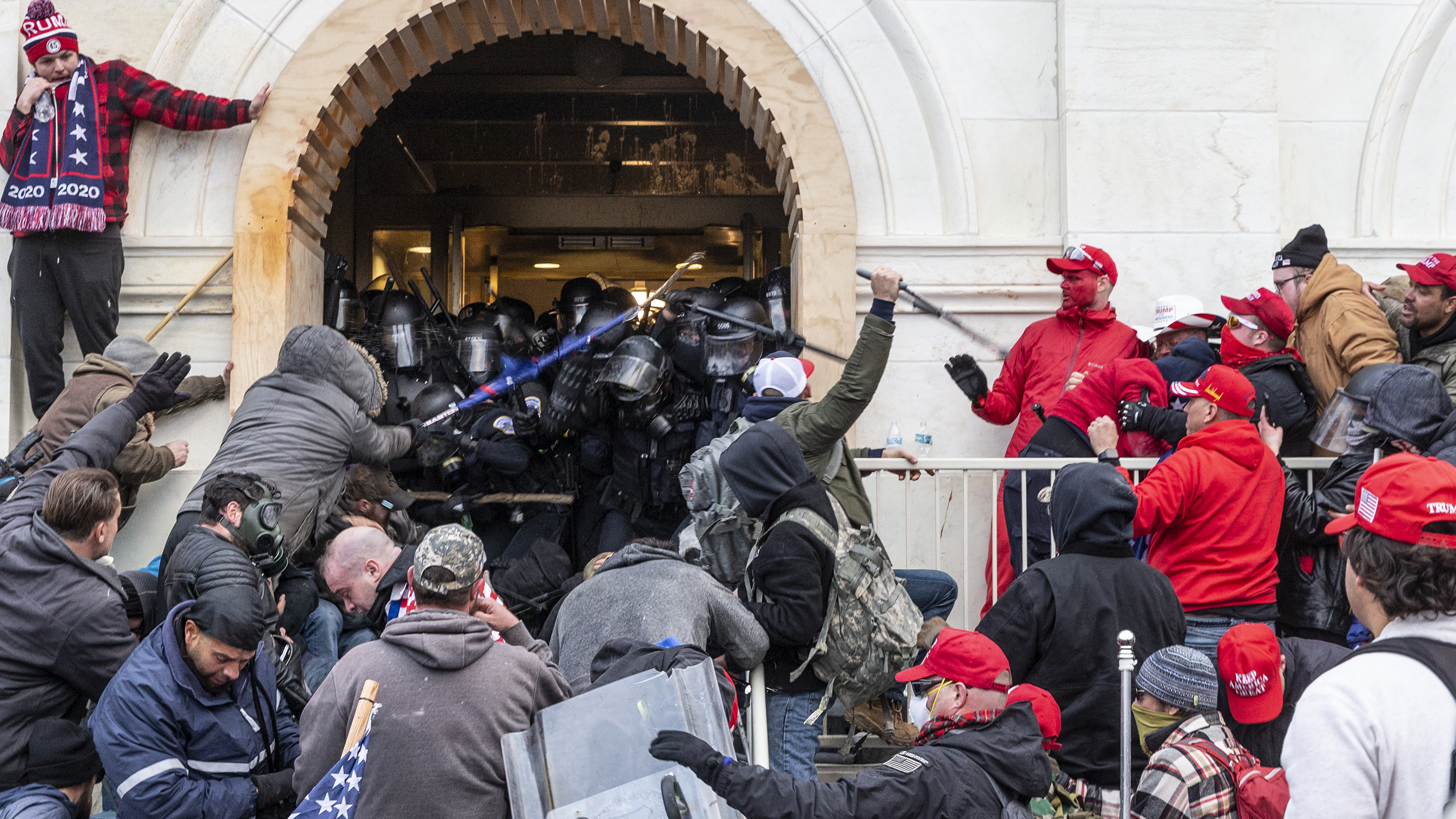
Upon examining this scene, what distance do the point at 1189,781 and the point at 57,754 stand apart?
11.7ft

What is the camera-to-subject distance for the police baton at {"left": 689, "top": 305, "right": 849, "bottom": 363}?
22.8 ft

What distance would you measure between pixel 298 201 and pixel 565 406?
1.89 m

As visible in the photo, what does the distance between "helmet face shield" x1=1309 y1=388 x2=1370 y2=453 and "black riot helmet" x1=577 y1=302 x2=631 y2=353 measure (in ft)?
12.9

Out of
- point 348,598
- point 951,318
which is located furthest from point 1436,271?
point 348,598

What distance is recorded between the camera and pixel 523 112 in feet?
41.5

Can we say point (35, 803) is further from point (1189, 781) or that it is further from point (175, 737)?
point (1189, 781)

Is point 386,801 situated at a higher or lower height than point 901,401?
lower

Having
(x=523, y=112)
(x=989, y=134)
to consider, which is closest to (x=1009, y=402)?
(x=989, y=134)

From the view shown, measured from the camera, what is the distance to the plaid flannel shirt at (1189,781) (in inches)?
128

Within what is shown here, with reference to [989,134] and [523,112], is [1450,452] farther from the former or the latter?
[523,112]

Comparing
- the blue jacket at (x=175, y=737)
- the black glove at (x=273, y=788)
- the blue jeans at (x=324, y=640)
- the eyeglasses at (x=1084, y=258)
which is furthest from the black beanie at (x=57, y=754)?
the eyeglasses at (x=1084, y=258)

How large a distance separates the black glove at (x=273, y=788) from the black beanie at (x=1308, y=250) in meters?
5.04

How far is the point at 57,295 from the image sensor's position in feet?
22.1

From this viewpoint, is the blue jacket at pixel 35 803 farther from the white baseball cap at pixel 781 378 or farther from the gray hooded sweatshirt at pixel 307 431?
the white baseball cap at pixel 781 378
